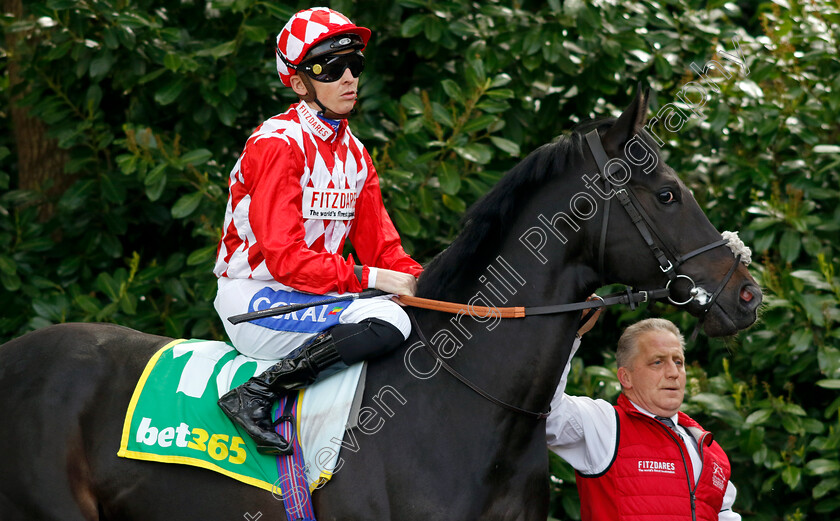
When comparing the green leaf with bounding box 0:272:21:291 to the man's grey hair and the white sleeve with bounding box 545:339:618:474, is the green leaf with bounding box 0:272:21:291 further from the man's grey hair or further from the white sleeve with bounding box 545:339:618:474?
the man's grey hair

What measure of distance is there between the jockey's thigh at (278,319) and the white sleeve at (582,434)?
2.60 ft

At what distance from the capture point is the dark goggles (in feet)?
9.57

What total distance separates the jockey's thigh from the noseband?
29.2 inches

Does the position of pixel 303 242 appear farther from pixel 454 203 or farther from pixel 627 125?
pixel 454 203

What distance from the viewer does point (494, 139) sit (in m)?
4.57

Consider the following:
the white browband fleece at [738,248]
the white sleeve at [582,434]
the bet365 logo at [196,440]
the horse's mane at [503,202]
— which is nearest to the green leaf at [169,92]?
the bet365 logo at [196,440]

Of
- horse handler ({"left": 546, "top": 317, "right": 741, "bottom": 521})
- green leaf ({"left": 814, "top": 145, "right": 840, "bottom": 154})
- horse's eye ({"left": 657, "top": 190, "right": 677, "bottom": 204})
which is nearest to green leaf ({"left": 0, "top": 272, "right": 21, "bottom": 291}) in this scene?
horse handler ({"left": 546, "top": 317, "right": 741, "bottom": 521})

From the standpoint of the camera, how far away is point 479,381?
2.76 meters

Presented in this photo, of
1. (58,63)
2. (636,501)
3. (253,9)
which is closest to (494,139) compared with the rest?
(253,9)

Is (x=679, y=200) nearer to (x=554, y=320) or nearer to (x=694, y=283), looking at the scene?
(x=694, y=283)

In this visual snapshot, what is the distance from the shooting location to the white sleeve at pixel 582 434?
3.20 metres

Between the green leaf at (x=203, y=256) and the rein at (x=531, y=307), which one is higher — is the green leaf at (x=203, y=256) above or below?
below

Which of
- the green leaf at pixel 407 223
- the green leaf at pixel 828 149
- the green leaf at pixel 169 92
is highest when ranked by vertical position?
the green leaf at pixel 169 92

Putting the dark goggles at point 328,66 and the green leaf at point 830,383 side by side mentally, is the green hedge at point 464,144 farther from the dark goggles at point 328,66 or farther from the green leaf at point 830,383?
the dark goggles at point 328,66
